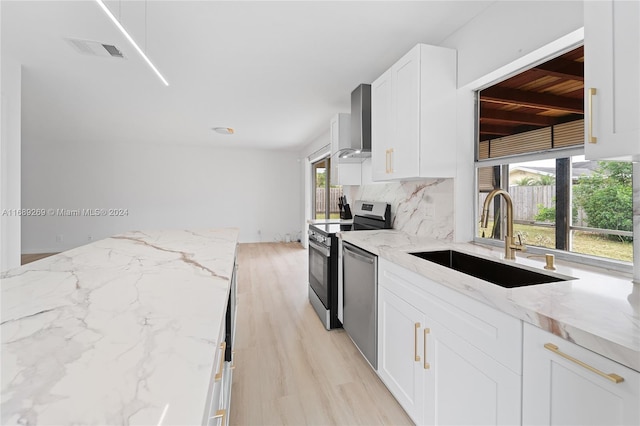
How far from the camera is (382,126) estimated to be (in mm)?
2518

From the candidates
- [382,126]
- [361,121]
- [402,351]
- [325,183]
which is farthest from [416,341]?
[325,183]

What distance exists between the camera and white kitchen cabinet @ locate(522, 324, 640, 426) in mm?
708

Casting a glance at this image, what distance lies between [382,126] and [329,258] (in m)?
1.23

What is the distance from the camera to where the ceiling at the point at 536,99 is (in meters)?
1.49

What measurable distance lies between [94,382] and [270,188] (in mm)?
7374

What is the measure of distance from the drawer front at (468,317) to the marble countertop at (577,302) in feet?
0.14

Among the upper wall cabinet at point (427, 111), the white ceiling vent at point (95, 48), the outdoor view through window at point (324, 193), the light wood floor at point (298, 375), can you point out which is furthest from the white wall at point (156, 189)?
the upper wall cabinet at point (427, 111)

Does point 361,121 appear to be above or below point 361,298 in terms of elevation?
above

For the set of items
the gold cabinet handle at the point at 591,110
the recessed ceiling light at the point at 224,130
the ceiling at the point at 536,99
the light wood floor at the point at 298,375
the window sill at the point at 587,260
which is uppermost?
the recessed ceiling light at the point at 224,130

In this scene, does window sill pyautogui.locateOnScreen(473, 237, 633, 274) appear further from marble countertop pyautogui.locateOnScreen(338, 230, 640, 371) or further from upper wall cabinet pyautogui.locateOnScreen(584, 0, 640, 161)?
upper wall cabinet pyautogui.locateOnScreen(584, 0, 640, 161)

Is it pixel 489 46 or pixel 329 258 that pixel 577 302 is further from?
pixel 329 258

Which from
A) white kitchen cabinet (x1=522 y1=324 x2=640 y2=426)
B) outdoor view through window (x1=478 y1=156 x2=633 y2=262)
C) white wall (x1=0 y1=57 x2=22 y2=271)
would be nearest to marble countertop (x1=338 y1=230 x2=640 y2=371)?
white kitchen cabinet (x1=522 y1=324 x2=640 y2=426)

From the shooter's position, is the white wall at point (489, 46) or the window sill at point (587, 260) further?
the white wall at point (489, 46)

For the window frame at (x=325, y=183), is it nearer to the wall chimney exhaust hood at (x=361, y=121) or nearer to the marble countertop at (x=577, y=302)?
the wall chimney exhaust hood at (x=361, y=121)
